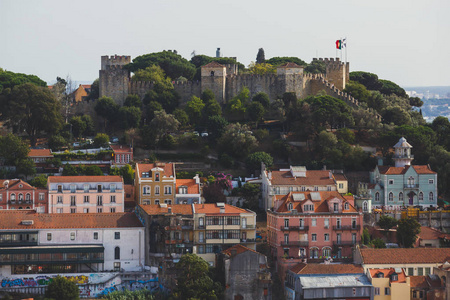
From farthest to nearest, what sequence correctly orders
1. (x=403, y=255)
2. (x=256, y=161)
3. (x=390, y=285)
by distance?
1. (x=256, y=161)
2. (x=403, y=255)
3. (x=390, y=285)

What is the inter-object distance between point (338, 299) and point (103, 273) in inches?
508

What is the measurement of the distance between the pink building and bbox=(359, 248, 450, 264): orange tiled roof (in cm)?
391

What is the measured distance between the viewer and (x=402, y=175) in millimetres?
76250

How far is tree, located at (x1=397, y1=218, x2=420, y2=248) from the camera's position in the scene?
2633 inches

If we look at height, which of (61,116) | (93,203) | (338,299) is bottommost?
(338,299)

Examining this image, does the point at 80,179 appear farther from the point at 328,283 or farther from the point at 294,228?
the point at 328,283

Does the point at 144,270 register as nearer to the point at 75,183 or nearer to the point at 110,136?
the point at 75,183

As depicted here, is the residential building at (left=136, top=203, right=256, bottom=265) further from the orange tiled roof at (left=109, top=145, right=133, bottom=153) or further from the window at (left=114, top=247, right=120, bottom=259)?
the orange tiled roof at (left=109, top=145, right=133, bottom=153)

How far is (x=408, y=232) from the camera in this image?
219 ft

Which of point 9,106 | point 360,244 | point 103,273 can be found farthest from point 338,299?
point 9,106

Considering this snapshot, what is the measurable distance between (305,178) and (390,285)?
17.0 meters

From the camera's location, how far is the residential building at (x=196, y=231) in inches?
2440

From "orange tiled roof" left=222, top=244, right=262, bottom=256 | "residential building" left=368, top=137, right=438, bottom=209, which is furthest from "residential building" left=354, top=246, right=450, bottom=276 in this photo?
"residential building" left=368, top=137, right=438, bottom=209

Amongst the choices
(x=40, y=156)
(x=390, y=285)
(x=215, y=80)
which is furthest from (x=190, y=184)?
(x=215, y=80)
